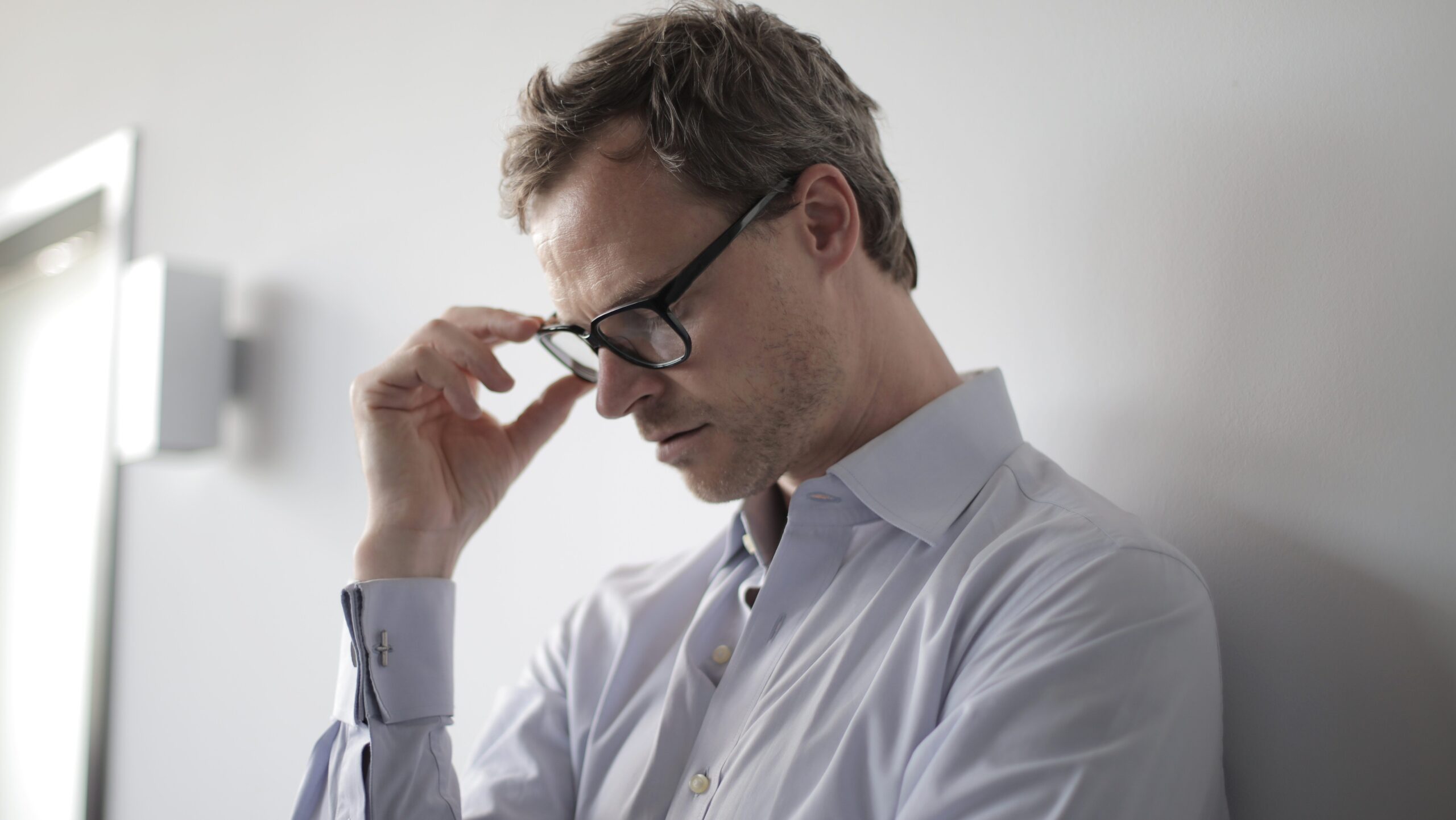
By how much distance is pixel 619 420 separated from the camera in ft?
5.36

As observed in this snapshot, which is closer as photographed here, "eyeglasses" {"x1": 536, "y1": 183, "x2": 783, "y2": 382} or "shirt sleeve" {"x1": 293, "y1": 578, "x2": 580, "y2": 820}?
"eyeglasses" {"x1": 536, "y1": 183, "x2": 783, "y2": 382}

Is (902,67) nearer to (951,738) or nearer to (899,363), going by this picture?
(899,363)

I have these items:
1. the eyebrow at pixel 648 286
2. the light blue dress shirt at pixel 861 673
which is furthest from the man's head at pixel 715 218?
the light blue dress shirt at pixel 861 673

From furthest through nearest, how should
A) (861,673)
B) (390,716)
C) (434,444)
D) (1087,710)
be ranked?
1. (434,444)
2. (390,716)
3. (861,673)
4. (1087,710)

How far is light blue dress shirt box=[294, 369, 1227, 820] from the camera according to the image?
2.56ft

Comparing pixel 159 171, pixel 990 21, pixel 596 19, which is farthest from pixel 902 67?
pixel 159 171

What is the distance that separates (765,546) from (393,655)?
0.47m

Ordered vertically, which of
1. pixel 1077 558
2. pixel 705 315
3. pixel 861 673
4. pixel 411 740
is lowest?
pixel 411 740

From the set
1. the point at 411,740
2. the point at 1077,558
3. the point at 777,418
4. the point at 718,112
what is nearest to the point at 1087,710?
the point at 1077,558

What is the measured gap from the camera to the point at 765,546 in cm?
124

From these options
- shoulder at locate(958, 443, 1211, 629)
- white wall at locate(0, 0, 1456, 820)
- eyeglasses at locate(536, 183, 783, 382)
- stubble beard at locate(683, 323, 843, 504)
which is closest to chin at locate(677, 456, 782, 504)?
stubble beard at locate(683, 323, 843, 504)

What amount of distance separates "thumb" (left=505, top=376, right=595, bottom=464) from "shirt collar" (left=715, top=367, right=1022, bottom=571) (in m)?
0.49

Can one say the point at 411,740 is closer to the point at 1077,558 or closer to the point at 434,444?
the point at 434,444

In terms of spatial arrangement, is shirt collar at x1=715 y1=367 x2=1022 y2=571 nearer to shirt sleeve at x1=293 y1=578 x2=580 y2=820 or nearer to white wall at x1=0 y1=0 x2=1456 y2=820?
white wall at x1=0 y1=0 x2=1456 y2=820
